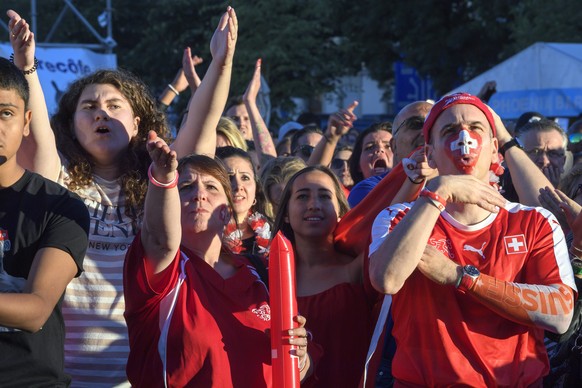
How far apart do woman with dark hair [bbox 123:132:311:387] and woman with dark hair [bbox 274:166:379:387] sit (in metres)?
0.37

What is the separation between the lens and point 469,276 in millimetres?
3264

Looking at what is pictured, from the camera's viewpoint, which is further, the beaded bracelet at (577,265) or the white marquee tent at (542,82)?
the white marquee tent at (542,82)

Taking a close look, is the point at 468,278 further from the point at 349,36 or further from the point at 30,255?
the point at 349,36

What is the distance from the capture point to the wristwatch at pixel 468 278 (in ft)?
10.7

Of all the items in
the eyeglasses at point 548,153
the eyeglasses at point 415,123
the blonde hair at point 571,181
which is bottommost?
the blonde hair at point 571,181

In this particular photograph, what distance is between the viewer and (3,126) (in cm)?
312

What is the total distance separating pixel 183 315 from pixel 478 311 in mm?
1035

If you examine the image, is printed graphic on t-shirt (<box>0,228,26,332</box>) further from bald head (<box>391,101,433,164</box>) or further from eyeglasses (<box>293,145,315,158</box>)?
eyeglasses (<box>293,145,315,158</box>)

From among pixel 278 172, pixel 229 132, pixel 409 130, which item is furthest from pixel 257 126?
pixel 409 130

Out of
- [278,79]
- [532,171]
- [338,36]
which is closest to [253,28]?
[278,79]

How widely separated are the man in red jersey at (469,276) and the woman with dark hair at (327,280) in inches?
21.0

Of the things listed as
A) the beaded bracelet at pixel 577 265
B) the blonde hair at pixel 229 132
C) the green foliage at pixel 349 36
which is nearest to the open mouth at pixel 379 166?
the blonde hair at pixel 229 132

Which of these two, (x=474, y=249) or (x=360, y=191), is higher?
(x=360, y=191)

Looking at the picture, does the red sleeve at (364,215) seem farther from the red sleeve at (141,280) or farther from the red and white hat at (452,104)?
the red sleeve at (141,280)
